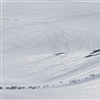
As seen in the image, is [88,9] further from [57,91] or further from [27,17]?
[57,91]

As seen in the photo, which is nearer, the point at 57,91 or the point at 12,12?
the point at 57,91

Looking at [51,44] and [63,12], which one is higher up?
[63,12]

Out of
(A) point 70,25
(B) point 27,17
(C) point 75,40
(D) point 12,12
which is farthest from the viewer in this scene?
(D) point 12,12

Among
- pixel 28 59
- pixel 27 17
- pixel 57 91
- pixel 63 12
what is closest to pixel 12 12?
pixel 27 17

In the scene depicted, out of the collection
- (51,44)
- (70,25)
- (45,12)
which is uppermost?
(45,12)

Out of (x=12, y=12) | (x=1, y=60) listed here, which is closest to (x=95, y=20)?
(x=12, y=12)

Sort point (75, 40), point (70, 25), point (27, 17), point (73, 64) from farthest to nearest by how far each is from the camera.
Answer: point (27, 17) < point (70, 25) < point (75, 40) < point (73, 64)

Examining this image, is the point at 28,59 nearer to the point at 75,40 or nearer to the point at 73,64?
the point at 73,64
